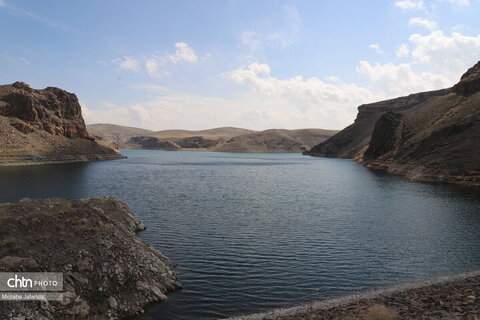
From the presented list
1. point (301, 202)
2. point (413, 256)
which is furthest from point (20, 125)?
point (413, 256)

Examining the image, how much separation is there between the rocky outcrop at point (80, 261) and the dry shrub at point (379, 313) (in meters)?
12.3

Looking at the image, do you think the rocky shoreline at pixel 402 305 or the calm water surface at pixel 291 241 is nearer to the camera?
the rocky shoreline at pixel 402 305

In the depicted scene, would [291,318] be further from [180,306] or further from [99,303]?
[99,303]

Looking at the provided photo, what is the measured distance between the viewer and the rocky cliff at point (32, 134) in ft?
459

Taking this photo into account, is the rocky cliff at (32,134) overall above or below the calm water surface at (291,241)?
above

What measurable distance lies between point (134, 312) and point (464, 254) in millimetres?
29493

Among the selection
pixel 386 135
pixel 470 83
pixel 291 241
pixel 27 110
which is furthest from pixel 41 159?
pixel 470 83

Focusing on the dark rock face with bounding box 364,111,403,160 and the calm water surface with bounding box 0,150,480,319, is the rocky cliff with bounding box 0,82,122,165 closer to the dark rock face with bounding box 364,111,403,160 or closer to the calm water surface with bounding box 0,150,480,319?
the calm water surface with bounding box 0,150,480,319

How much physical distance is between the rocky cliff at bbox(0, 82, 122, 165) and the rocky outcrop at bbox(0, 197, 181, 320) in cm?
12474

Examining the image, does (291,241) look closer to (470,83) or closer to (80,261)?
(80,261)

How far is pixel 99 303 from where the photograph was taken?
18797 mm

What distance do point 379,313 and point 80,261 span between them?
17.4m

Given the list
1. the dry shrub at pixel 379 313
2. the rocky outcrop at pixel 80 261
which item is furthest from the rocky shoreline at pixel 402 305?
the rocky outcrop at pixel 80 261

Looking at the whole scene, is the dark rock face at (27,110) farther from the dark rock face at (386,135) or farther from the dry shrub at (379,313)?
the dry shrub at (379,313)
